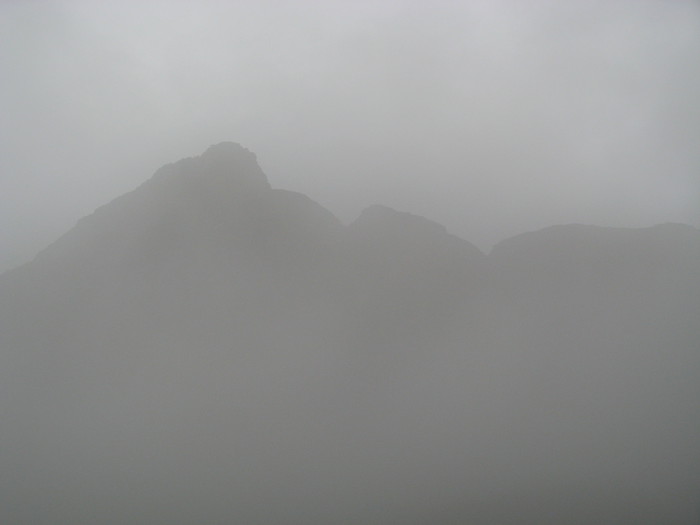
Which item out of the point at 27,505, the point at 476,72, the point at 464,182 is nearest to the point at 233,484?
the point at 27,505

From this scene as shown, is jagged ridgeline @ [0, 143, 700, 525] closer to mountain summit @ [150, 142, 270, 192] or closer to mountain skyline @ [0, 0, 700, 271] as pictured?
mountain summit @ [150, 142, 270, 192]

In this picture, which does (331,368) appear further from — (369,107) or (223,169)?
(369,107)

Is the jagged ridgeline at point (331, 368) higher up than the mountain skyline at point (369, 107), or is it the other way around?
the mountain skyline at point (369, 107)

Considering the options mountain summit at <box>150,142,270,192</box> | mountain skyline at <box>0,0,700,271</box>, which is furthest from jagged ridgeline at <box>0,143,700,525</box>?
mountain skyline at <box>0,0,700,271</box>

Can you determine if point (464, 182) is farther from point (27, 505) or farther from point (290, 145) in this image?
point (27, 505)

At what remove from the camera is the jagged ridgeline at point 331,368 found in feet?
9.41

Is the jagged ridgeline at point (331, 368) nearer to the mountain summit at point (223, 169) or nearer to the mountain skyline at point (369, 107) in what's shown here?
the mountain summit at point (223, 169)

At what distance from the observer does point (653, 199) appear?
3174 mm

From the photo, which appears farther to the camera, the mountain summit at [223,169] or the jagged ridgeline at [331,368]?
the mountain summit at [223,169]

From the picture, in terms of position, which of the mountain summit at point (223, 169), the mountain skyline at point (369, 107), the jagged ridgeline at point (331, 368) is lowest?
the jagged ridgeline at point (331, 368)

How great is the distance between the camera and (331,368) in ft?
9.73

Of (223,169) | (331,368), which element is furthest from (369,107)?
(331,368)

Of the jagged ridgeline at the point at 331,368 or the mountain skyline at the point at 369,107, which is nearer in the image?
the jagged ridgeline at the point at 331,368

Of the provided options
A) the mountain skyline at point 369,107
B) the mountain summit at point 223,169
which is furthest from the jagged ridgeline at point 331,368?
the mountain skyline at point 369,107
